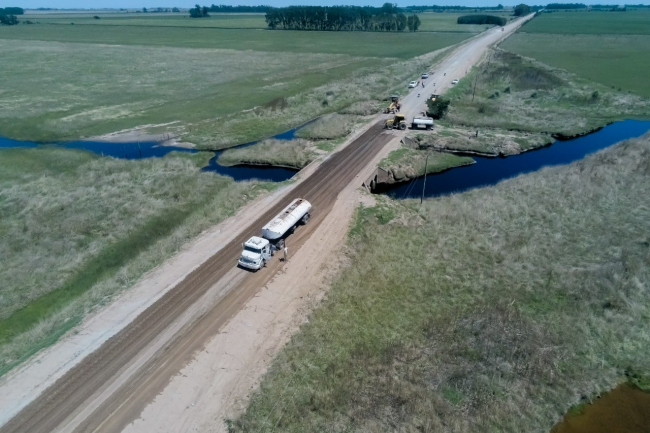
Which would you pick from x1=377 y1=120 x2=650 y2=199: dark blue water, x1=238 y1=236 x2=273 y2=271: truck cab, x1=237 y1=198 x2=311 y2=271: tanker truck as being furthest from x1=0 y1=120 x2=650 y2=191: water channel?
x1=238 y1=236 x2=273 y2=271: truck cab

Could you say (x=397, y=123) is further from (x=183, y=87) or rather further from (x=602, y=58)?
(x=602, y=58)

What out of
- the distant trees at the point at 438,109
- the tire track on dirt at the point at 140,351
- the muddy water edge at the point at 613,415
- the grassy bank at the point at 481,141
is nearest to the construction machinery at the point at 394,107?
the distant trees at the point at 438,109

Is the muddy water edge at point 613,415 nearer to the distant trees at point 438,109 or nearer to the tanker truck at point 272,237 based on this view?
the tanker truck at point 272,237

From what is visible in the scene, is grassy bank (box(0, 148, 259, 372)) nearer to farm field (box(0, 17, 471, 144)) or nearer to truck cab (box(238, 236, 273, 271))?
truck cab (box(238, 236, 273, 271))

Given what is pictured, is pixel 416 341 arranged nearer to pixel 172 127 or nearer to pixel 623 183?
pixel 623 183

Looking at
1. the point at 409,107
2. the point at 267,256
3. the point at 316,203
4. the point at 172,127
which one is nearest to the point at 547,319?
the point at 267,256

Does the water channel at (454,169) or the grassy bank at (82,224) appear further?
the water channel at (454,169)

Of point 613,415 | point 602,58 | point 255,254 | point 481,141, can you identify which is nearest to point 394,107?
point 481,141
